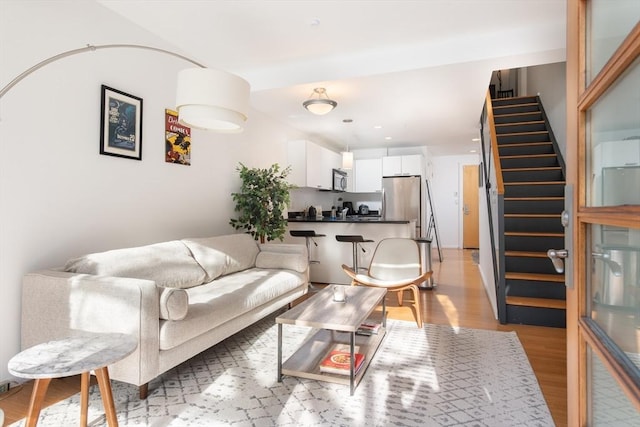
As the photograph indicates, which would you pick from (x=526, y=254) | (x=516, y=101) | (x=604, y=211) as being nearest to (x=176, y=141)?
(x=604, y=211)

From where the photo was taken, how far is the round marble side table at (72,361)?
1325 mm

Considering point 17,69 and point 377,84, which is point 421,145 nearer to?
point 377,84

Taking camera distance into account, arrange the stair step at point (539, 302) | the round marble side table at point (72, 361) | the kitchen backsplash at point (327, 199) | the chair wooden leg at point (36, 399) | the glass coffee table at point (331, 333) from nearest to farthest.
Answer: the round marble side table at point (72, 361)
the chair wooden leg at point (36, 399)
the glass coffee table at point (331, 333)
the stair step at point (539, 302)
the kitchen backsplash at point (327, 199)

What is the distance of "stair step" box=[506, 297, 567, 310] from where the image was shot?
3319 millimetres

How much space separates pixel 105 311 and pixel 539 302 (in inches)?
143

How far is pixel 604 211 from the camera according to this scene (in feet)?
2.91

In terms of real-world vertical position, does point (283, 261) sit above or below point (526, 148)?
below

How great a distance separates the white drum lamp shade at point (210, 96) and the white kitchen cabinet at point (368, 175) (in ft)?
19.4

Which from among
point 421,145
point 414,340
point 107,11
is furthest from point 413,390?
point 421,145

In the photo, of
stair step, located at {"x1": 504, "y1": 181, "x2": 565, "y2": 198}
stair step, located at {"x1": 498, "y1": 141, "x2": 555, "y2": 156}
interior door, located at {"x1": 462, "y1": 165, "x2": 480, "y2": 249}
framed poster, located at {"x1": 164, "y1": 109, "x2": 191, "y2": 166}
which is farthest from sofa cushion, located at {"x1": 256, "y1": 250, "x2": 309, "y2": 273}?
interior door, located at {"x1": 462, "y1": 165, "x2": 480, "y2": 249}

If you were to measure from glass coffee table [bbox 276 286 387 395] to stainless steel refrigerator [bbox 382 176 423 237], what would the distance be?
4348 mm

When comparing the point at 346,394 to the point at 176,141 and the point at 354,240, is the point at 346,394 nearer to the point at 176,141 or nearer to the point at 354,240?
the point at 354,240

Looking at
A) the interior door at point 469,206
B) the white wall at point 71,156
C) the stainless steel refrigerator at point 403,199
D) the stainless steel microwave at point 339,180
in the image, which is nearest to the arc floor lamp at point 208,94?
the white wall at point 71,156

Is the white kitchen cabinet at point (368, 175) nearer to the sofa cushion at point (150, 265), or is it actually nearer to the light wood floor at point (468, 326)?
the light wood floor at point (468, 326)
